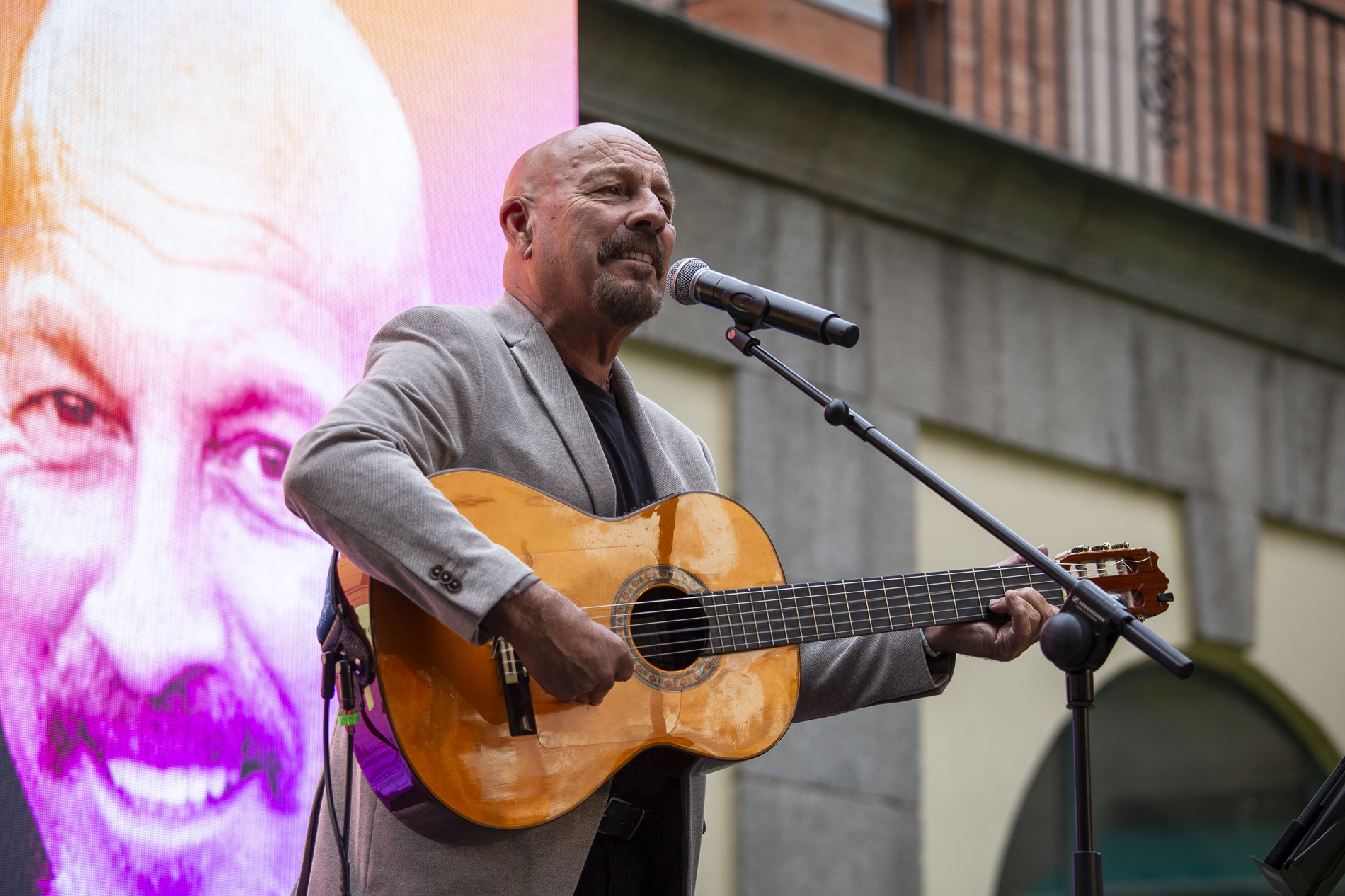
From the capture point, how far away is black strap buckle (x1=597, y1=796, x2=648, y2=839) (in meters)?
2.58

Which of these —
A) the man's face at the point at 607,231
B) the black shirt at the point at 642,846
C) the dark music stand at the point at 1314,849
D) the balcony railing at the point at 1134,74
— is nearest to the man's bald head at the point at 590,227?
the man's face at the point at 607,231

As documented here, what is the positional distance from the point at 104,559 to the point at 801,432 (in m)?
2.95

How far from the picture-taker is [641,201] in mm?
2891

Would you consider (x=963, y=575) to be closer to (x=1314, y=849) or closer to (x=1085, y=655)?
(x=1085, y=655)

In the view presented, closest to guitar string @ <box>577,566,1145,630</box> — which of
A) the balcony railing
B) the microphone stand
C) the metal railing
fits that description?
the microphone stand

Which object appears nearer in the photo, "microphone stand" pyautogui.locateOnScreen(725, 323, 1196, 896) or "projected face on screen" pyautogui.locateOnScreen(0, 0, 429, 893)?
"microphone stand" pyautogui.locateOnScreen(725, 323, 1196, 896)

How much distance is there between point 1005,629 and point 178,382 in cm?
164

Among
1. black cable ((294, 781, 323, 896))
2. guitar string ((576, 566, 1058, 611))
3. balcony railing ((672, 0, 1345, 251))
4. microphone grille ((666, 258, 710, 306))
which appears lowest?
black cable ((294, 781, 323, 896))

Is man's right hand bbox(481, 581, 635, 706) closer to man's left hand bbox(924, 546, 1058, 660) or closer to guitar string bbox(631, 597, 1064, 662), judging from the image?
guitar string bbox(631, 597, 1064, 662)

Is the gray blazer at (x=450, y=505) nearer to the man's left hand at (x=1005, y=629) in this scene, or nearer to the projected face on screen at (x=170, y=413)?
the man's left hand at (x=1005, y=629)

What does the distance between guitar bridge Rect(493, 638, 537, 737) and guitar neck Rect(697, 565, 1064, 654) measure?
16.8 inches

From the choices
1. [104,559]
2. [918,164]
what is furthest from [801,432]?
[104,559]

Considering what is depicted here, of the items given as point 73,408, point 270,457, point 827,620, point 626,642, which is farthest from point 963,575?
point 73,408

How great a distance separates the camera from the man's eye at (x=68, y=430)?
2.96 m
